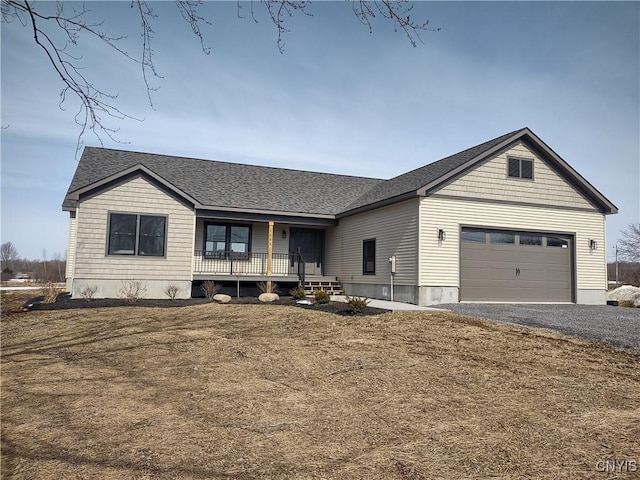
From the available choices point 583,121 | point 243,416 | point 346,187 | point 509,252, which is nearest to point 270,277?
point 346,187

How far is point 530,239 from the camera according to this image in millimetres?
15383

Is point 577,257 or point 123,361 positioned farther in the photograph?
point 577,257

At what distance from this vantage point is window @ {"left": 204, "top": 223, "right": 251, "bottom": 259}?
18.0m

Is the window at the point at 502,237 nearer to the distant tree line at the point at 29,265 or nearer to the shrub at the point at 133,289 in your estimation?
the shrub at the point at 133,289

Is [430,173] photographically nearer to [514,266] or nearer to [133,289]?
[514,266]

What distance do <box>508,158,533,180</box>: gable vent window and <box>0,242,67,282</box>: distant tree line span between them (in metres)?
41.6

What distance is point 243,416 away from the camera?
14.9 ft

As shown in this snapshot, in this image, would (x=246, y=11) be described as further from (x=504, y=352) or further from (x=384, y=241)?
(x=384, y=241)

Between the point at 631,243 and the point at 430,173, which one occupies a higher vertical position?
the point at 430,173

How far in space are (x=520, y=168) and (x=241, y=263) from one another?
11281 mm

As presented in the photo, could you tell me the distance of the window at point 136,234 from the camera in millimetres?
14789

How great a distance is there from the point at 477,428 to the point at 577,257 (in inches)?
551

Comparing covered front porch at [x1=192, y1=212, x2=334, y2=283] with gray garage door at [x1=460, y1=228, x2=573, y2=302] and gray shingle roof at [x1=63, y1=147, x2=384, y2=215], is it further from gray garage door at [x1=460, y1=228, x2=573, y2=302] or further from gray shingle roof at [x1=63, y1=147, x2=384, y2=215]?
gray garage door at [x1=460, y1=228, x2=573, y2=302]

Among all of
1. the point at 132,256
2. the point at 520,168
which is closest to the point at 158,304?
the point at 132,256
